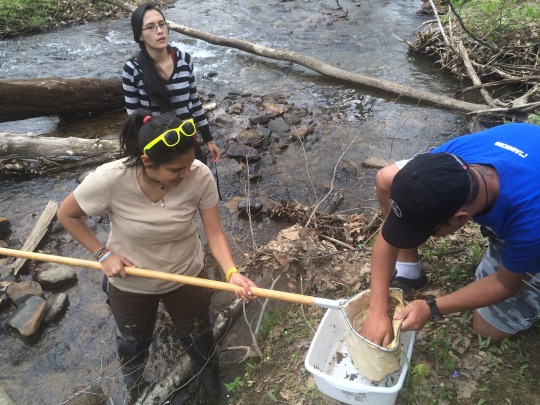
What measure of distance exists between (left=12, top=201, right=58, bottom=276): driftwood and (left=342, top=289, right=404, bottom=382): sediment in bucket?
358 centimetres

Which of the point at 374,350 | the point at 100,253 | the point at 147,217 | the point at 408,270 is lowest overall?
the point at 408,270

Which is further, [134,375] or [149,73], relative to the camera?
[149,73]

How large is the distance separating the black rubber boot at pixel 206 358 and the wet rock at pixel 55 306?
5.22 feet

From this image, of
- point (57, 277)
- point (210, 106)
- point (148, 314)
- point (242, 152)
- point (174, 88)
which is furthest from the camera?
point (210, 106)

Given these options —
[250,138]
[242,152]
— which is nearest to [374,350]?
[242,152]

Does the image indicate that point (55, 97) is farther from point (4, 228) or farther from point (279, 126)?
point (279, 126)

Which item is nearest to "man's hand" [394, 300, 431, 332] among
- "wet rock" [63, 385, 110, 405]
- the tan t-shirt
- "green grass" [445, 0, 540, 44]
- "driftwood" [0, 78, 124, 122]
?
the tan t-shirt

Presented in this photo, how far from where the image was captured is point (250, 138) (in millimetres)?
6422

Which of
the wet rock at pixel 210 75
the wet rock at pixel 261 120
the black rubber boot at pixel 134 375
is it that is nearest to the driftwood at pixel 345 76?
the wet rock at pixel 210 75

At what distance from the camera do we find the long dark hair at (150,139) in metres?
2.09

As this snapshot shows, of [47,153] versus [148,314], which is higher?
[148,314]

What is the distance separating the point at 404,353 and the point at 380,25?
35.2ft

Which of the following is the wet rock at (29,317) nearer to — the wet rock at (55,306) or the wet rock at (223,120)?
the wet rock at (55,306)

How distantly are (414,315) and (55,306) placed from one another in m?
3.23
